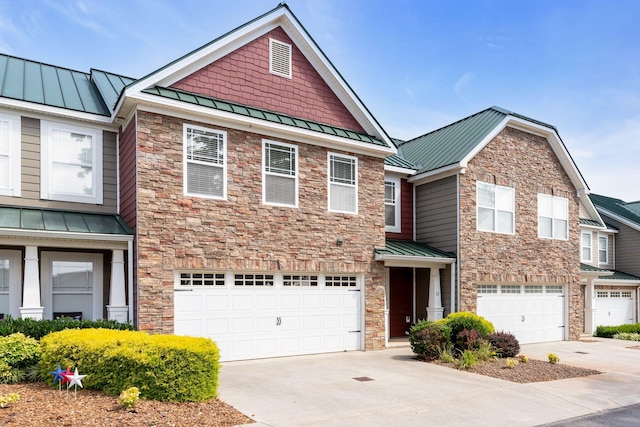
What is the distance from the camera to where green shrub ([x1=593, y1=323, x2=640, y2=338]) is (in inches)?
875

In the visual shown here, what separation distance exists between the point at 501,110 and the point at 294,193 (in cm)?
924

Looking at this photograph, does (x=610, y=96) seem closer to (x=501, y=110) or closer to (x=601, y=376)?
(x=501, y=110)

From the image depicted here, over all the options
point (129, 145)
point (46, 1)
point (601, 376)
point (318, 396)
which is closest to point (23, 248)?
point (129, 145)

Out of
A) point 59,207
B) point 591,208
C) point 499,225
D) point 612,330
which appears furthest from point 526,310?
point 59,207

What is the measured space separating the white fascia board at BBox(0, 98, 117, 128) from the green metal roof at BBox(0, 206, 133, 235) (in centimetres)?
233

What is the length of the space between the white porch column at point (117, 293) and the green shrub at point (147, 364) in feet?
9.79

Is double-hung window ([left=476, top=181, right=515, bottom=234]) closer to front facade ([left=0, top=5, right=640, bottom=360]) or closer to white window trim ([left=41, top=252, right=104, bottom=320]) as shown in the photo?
front facade ([left=0, top=5, right=640, bottom=360])

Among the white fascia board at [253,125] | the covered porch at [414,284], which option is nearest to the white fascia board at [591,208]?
the covered porch at [414,284]

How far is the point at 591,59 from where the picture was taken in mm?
15742

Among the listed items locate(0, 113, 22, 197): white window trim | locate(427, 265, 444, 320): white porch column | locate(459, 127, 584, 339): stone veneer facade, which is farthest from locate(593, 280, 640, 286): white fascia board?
locate(0, 113, 22, 197): white window trim

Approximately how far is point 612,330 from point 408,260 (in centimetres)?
1266

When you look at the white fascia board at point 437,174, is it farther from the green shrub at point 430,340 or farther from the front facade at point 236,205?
the green shrub at point 430,340

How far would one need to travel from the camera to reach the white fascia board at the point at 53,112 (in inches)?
463

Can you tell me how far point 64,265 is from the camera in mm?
12258
